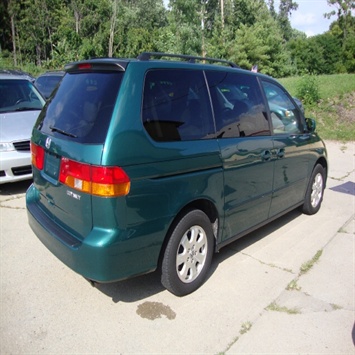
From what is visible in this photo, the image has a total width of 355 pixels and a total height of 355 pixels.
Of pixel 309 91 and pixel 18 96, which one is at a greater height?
pixel 18 96

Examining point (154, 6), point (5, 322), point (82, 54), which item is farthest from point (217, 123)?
point (154, 6)

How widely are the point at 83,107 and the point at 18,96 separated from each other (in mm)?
4603

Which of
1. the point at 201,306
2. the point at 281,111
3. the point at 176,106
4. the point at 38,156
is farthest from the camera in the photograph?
the point at 281,111

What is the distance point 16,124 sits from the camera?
584 cm

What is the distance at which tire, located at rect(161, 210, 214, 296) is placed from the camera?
2965mm

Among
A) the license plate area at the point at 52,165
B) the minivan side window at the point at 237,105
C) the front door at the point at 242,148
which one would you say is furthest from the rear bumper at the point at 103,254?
the minivan side window at the point at 237,105

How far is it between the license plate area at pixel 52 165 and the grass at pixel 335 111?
9842 millimetres

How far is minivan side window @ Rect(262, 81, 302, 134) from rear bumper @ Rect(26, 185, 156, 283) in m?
2.25

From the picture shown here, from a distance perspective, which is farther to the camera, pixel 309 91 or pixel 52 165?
pixel 309 91

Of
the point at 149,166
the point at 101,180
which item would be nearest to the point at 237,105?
the point at 149,166

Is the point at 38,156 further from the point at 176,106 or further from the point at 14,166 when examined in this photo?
the point at 14,166

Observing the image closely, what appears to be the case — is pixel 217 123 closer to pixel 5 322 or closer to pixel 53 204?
pixel 53 204

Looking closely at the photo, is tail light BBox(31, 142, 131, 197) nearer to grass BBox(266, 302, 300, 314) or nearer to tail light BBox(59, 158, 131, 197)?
tail light BBox(59, 158, 131, 197)

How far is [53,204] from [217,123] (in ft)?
5.16
